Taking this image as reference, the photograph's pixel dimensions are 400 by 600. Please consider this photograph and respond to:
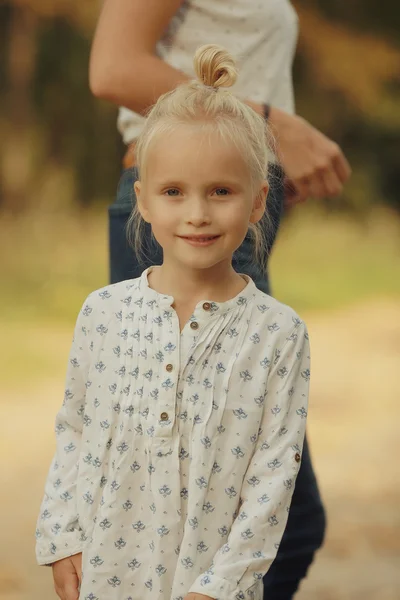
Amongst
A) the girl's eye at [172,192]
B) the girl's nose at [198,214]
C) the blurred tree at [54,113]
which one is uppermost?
the blurred tree at [54,113]

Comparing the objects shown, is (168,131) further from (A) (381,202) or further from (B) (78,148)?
(A) (381,202)

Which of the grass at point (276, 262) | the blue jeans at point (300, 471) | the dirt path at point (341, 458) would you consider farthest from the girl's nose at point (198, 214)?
the grass at point (276, 262)

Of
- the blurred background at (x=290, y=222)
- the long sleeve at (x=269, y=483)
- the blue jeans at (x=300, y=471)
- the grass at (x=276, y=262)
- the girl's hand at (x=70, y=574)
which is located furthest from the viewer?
the grass at (x=276, y=262)

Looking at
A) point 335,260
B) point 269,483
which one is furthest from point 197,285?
point 335,260

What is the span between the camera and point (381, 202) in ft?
26.1

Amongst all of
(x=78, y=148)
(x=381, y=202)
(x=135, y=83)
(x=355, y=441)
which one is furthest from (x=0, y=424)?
(x=381, y=202)

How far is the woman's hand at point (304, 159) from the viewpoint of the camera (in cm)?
176

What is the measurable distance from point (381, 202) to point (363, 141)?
43 cm

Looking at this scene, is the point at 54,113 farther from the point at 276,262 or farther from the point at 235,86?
the point at 235,86

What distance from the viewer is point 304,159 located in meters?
1.78

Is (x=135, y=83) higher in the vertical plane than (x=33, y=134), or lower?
lower

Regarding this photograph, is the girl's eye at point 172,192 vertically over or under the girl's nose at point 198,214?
over

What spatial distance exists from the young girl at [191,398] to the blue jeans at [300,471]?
214 millimetres

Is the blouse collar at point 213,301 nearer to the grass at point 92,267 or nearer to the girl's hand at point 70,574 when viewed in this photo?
the girl's hand at point 70,574
